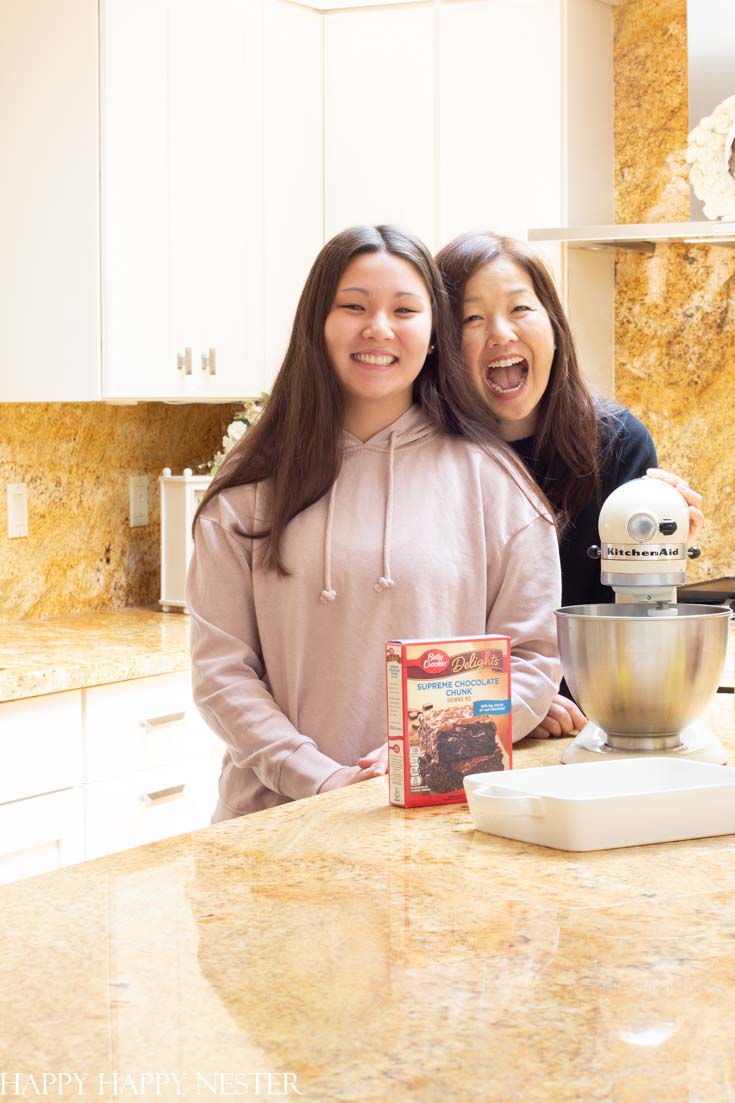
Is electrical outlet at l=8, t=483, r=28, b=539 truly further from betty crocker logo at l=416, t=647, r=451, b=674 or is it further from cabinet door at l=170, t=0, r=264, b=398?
betty crocker logo at l=416, t=647, r=451, b=674

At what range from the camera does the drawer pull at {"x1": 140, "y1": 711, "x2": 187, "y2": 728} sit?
9.14 feet

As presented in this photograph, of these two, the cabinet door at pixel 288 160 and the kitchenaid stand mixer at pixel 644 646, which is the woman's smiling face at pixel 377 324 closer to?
the kitchenaid stand mixer at pixel 644 646

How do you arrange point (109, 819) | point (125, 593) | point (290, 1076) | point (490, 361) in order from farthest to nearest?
point (125, 593) → point (109, 819) → point (490, 361) → point (290, 1076)

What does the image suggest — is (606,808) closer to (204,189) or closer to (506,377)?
(506,377)

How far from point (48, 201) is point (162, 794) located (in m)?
1.27

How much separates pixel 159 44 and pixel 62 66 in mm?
236

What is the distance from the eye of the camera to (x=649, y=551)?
1409mm

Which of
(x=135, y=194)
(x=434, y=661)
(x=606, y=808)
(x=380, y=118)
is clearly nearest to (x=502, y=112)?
(x=380, y=118)

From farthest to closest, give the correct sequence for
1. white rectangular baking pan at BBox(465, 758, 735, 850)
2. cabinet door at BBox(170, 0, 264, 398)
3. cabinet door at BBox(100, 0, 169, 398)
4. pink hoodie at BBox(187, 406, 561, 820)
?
cabinet door at BBox(170, 0, 264, 398), cabinet door at BBox(100, 0, 169, 398), pink hoodie at BBox(187, 406, 561, 820), white rectangular baking pan at BBox(465, 758, 735, 850)

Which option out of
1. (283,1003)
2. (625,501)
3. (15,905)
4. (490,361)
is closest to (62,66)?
(490,361)

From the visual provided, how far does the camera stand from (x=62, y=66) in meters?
2.89

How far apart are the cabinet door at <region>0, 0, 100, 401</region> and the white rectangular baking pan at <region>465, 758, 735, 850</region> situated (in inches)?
77.2

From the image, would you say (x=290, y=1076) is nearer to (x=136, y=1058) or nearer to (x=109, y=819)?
(x=136, y=1058)

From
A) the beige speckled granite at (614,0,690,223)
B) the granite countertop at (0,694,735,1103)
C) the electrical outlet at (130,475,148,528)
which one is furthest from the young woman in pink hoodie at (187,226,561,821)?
the beige speckled granite at (614,0,690,223)
